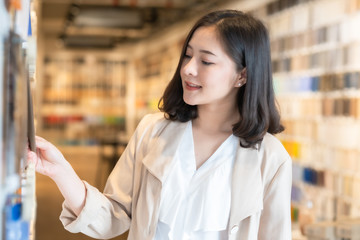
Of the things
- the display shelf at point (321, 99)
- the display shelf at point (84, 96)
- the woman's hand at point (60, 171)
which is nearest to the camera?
the woman's hand at point (60, 171)

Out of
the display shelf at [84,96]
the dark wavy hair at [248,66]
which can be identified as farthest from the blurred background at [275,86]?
the display shelf at [84,96]

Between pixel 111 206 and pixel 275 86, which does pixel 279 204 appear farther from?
pixel 275 86

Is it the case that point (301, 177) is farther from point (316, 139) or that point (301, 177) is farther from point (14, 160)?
point (14, 160)

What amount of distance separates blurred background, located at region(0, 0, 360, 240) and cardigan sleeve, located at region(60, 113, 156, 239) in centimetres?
17

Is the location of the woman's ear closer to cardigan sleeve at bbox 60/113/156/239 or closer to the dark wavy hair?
the dark wavy hair

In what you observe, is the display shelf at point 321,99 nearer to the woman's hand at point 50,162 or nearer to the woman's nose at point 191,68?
the woman's nose at point 191,68

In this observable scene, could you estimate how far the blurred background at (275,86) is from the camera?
996mm

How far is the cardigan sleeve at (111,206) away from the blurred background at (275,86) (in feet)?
0.56

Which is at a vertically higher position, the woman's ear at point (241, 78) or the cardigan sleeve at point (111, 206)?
the woman's ear at point (241, 78)

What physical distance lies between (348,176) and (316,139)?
2.98ft

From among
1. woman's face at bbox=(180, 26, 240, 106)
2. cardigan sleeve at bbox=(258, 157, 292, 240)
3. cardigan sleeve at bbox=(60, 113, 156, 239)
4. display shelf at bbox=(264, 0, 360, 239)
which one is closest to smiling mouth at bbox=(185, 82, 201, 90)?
woman's face at bbox=(180, 26, 240, 106)

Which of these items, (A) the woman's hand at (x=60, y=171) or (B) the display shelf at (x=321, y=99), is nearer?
(A) the woman's hand at (x=60, y=171)

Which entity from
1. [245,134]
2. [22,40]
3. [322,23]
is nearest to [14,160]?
[22,40]

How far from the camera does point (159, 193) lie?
5.26 feet
